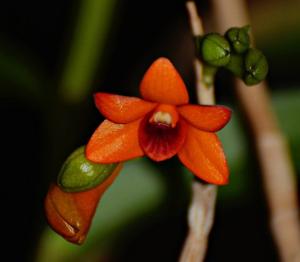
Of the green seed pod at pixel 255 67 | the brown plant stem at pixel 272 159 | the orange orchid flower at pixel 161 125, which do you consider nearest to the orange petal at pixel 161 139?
the orange orchid flower at pixel 161 125

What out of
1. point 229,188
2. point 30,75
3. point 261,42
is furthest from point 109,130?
point 261,42

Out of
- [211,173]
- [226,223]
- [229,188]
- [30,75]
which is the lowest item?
[226,223]

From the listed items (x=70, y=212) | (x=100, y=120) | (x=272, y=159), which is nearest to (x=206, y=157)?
(x=70, y=212)

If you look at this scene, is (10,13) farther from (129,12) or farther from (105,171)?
(105,171)

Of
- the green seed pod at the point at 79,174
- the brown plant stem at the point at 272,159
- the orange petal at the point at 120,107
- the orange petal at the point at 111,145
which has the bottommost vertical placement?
the brown plant stem at the point at 272,159

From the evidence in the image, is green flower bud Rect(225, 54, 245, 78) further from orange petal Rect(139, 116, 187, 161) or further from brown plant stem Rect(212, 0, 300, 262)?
brown plant stem Rect(212, 0, 300, 262)

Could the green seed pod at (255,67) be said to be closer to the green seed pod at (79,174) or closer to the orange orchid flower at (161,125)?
the orange orchid flower at (161,125)

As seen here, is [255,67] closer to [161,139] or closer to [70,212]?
[161,139]
